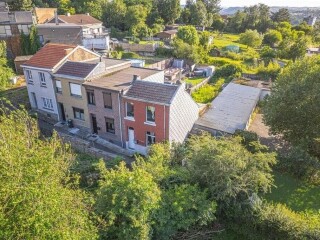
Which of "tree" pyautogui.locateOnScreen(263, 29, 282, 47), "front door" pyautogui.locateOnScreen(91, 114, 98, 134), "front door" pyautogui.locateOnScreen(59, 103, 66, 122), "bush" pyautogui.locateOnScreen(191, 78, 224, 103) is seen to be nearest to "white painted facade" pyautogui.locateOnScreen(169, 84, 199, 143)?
"front door" pyautogui.locateOnScreen(91, 114, 98, 134)

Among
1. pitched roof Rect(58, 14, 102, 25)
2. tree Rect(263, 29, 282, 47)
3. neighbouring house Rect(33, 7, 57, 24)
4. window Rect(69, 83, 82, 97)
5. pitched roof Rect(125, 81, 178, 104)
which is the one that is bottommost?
tree Rect(263, 29, 282, 47)

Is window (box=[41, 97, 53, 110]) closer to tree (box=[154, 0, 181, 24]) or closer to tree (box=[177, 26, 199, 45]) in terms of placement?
tree (box=[177, 26, 199, 45])

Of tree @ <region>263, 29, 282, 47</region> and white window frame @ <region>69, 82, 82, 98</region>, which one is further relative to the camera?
tree @ <region>263, 29, 282, 47</region>

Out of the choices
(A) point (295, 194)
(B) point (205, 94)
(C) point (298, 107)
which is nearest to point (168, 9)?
(B) point (205, 94)

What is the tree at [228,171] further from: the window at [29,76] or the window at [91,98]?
the window at [29,76]

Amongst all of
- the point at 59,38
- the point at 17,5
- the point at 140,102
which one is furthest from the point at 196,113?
the point at 17,5

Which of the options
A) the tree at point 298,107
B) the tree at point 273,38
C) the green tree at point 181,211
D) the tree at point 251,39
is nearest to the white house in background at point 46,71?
the green tree at point 181,211

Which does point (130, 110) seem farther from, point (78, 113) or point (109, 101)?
point (78, 113)
